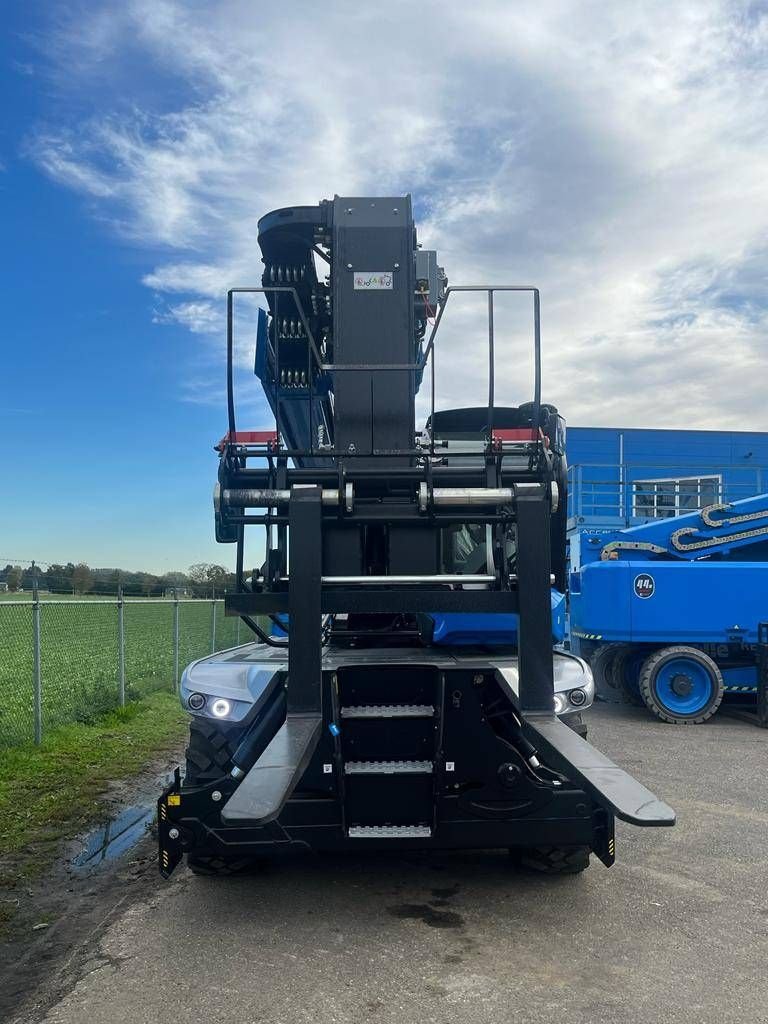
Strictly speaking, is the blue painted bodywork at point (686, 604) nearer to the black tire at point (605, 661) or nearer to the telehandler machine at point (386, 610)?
the black tire at point (605, 661)

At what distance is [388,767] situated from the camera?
4730 millimetres

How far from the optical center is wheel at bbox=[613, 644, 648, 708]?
12.9 meters

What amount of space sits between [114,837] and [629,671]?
27.7 feet

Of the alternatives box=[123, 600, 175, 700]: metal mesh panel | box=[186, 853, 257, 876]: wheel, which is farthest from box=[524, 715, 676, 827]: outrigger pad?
box=[123, 600, 175, 700]: metal mesh panel

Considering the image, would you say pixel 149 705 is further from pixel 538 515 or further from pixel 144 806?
pixel 538 515

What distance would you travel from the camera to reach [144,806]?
7492mm

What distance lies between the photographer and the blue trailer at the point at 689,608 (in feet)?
Answer: 39.7

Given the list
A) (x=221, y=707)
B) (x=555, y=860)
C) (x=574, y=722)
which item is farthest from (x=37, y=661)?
(x=574, y=722)

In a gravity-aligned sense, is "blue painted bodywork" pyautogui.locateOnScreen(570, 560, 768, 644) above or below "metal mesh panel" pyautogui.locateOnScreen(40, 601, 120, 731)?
above

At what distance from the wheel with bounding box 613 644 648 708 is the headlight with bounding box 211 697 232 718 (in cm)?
892

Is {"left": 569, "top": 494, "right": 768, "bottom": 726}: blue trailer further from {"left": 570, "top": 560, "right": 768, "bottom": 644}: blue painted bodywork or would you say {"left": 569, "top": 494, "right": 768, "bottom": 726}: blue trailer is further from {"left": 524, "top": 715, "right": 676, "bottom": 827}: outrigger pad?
{"left": 524, "top": 715, "right": 676, "bottom": 827}: outrigger pad

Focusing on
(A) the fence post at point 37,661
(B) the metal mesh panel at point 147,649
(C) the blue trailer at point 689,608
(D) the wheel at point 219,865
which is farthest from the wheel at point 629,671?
(D) the wheel at point 219,865

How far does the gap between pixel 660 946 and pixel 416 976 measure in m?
1.23

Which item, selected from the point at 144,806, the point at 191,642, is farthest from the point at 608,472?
the point at 144,806
